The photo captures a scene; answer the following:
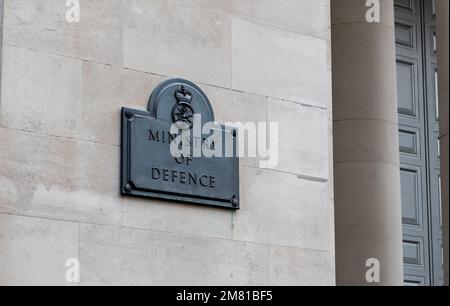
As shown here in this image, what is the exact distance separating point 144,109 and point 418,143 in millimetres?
10768

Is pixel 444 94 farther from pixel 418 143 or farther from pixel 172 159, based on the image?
pixel 418 143

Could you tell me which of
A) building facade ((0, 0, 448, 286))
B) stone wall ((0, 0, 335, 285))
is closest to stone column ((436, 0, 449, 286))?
building facade ((0, 0, 448, 286))

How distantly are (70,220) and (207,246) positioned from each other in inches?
65.5

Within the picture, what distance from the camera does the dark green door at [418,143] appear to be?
21297 millimetres

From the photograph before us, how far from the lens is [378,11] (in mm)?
19062

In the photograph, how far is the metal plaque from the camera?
1180 cm

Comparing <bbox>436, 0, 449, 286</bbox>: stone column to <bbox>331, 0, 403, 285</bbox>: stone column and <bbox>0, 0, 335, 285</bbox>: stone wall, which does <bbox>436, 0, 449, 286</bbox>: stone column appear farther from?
<bbox>331, 0, 403, 285</bbox>: stone column

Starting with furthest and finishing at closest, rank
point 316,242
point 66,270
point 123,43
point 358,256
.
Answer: point 358,256
point 316,242
point 123,43
point 66,270

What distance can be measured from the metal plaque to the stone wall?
0.12 m

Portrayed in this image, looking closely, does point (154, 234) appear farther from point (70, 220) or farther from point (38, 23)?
point (38, 23)

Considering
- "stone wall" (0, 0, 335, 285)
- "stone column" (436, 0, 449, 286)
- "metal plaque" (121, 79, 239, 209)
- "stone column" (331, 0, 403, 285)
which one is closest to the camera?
"stone wall" (0, 0, 335, 285)

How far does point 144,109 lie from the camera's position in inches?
474

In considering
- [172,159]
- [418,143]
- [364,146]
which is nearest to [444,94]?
[172,159]
